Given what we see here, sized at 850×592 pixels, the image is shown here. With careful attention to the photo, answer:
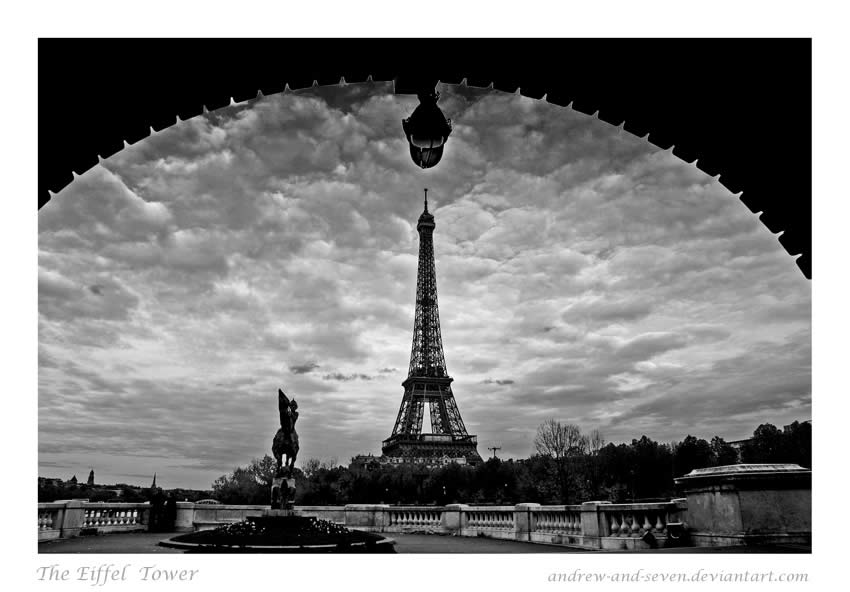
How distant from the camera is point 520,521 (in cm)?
1770

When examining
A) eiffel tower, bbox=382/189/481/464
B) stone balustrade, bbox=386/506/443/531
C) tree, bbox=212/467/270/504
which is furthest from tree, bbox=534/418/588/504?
stone balustrade, bbox=386/506/443/531

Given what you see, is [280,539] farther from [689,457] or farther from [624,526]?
[689,457]

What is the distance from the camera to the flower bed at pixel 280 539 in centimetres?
1206

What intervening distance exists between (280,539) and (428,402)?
72.1m

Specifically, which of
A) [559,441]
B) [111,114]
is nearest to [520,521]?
[111,114]

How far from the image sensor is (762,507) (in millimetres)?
10352

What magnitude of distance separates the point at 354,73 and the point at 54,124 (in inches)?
99.5

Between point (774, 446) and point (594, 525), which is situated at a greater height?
point (594, 525)

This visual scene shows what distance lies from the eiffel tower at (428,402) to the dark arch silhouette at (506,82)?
74968 mm

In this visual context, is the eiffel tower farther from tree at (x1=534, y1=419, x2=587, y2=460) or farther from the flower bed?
the flower bed

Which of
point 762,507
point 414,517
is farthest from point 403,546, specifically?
point 762,507

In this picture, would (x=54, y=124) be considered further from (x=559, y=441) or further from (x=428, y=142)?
(x=559, y=441)

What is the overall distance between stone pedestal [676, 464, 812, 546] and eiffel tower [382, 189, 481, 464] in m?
69.3

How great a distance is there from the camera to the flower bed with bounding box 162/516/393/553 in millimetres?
12062
